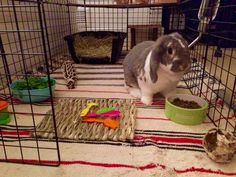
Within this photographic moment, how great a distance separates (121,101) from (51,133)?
21.0 inches

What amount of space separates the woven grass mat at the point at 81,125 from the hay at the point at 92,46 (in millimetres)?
1120

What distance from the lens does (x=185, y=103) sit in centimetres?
135

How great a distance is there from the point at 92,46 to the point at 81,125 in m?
1.56

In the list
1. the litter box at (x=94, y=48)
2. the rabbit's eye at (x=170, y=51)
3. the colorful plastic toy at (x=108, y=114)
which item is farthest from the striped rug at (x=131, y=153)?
the litter box at (x=94, y=48)

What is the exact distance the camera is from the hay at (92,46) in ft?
8.20

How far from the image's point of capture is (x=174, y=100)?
138 cm

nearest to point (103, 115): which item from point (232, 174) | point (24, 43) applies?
point (232, 174)

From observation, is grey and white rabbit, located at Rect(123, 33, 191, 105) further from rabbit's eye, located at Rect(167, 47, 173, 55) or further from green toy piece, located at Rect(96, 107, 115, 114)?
green toy piece, located at Rect(96, 107, 115, 114)

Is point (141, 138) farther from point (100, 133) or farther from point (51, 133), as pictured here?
point (51, 133)

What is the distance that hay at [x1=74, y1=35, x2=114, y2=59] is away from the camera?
8.20 feet

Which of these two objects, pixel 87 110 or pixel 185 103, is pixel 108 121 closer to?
pixel 87 110

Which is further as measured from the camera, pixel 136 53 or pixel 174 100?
pixel 136 53

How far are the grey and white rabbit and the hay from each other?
0.88m

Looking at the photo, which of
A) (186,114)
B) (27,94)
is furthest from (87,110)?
(186,114)
